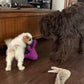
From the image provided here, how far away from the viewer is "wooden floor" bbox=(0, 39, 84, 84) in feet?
4.30

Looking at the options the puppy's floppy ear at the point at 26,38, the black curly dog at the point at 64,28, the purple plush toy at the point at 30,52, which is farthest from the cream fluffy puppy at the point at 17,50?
the black curly dog at the point at 64,28

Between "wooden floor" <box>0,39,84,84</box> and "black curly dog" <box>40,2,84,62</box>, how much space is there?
17cm

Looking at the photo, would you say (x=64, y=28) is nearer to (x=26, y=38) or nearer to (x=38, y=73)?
(x=26, y=38)

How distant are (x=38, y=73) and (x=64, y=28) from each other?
2.15 feet

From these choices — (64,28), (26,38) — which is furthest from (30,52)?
(64,28)

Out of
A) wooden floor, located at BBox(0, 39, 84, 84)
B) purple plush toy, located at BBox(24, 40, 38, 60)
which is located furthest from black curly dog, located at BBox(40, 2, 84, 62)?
purple plush toy, located at BBox(24, 40, 38, 60)

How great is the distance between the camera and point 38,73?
1.47 m

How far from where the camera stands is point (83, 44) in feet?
6.96

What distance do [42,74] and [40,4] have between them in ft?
10.4

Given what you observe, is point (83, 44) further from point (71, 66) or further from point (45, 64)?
point (45, 64)

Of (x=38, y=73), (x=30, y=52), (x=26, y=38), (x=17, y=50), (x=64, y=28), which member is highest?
(x=64, y=28)

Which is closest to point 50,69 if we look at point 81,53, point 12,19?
point 81,53

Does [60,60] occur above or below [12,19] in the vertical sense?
below

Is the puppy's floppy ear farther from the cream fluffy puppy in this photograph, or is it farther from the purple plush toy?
the purple plush toy
